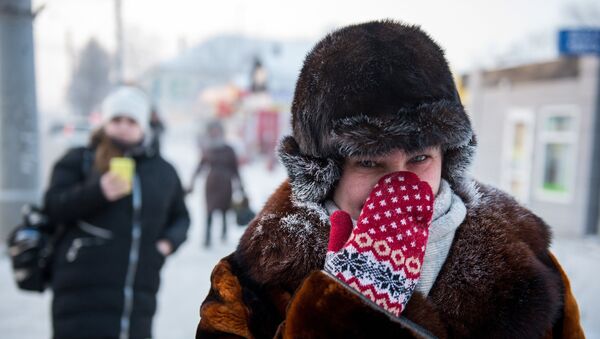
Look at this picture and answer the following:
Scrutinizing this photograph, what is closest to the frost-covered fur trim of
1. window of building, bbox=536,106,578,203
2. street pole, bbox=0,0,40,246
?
street pole, bbox=0,0,40,246

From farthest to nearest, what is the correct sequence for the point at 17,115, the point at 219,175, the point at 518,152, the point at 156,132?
the point at 518,152
the point at 219,175
the point at 17,115
the point at 156,132

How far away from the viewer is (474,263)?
4.08ft

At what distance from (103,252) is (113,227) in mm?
140

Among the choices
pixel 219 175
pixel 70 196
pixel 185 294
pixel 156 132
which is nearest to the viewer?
pixel 70 196

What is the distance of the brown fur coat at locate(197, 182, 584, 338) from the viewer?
1.09 m

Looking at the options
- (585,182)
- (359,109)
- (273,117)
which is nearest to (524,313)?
(359,109)

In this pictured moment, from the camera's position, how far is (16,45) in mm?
5227

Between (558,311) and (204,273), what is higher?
(558,311)

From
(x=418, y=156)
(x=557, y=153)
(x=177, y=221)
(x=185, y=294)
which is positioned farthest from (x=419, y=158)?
(x=557, y=153)

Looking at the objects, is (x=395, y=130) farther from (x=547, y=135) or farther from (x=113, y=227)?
(x=547, y=135)

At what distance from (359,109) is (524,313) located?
63 cm

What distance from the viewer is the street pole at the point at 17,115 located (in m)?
5.18

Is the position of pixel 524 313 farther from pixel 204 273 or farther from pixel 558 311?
pixel 204 273

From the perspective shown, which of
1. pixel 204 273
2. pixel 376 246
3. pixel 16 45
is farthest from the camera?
pixel 204 273
